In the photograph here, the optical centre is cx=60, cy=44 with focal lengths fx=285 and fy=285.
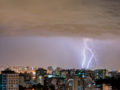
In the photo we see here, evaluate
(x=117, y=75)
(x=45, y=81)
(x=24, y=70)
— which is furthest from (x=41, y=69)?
(x=117, y=75)

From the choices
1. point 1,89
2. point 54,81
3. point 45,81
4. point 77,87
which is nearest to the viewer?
point 1,89

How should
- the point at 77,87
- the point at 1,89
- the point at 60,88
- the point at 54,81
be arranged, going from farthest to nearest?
1. the point at 54,81
2. the point at 60,88
3. the point at 77,87
4. the point at 1,89

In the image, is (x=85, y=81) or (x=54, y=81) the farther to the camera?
(x=54, y=81)

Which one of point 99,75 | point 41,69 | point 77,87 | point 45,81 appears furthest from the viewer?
point 41,69

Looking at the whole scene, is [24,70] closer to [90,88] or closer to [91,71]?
[91,71]

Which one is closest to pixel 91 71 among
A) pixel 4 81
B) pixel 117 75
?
pixel 117 75

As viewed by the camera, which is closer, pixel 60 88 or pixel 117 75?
pixel 60 88

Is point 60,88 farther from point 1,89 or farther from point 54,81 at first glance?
point 1,89

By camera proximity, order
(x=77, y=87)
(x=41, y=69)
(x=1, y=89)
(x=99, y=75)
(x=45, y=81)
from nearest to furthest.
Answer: (x=1, y=89) < (x=77, y=87) < (x=45, y=81) < (x=99, y=75) < (x=41, y=69)

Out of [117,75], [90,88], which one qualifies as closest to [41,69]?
[117,75]

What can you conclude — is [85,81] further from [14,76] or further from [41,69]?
[41,69]
